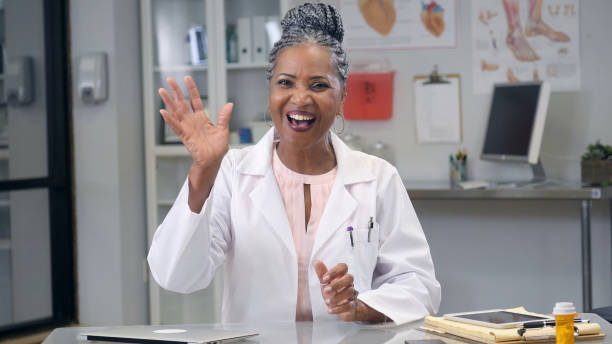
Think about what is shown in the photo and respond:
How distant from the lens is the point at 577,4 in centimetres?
350

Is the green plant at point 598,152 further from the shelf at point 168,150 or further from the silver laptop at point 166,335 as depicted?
the silver laptop at point 166,335

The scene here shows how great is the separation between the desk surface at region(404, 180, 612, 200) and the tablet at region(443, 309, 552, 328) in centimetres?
190

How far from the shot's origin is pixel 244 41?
3.70 m

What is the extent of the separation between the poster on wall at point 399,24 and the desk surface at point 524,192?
85cm

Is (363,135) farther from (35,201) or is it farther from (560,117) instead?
(35,201)

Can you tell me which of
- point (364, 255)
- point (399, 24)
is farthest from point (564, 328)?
point (399, 24)

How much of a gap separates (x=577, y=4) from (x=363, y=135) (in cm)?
131

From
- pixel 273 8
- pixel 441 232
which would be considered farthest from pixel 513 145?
pixel 273 8

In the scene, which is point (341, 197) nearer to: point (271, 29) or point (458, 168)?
point (458, 168)

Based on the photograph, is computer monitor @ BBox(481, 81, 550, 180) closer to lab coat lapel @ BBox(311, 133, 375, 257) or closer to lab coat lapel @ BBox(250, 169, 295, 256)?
lab coat lapel @ BBox(311, 133, 375, 257)

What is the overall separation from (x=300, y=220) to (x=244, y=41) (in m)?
2.17

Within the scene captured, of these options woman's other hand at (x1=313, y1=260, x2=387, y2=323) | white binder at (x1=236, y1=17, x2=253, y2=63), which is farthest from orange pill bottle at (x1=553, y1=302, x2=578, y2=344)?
white binder at (x1=236, y1=17, x2=253, y2=63)

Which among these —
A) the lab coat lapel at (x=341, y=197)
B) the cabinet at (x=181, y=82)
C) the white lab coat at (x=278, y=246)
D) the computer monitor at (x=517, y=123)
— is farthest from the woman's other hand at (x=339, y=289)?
the cabinet at (x=181, y=82)

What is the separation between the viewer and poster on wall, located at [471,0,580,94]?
3.51 m
